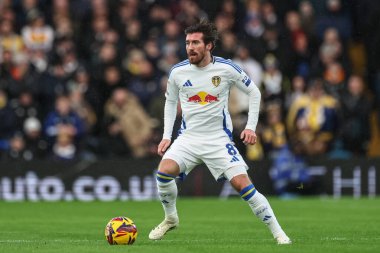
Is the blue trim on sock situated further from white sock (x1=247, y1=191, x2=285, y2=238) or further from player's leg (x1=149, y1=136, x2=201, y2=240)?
white sock (x1=247, y1=191, x2=285, y2=238)

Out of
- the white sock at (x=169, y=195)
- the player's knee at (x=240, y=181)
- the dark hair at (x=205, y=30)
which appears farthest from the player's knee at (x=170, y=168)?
the dark hair at (x=205, y=30)

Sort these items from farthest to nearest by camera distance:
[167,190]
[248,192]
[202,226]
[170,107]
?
[202,226] → [170,107] → [167,190] → [248,192]

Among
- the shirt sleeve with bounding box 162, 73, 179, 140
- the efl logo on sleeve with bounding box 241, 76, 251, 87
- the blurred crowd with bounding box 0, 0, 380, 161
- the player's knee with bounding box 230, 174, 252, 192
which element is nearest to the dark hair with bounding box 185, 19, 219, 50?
the efl logo on sleeve with bounding box 241, 76, 251, 87

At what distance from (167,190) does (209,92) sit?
4.06 ft

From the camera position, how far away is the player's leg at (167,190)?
37.2 ft

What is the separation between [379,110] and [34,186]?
8.11 m

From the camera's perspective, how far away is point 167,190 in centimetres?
1150

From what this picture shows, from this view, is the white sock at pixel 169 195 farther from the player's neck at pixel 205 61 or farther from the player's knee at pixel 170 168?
the player's neck at pixel 205 61

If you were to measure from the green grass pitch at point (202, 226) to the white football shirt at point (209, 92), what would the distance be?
1343 millimetres

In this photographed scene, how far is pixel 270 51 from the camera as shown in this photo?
22.8 m

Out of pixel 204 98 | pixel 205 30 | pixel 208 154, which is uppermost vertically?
pixel 205 30

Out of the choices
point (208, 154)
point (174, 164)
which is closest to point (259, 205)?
point (208, 154)

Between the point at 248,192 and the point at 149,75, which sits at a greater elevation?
the point at 149,75

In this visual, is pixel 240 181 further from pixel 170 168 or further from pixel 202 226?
pixel 202 226
